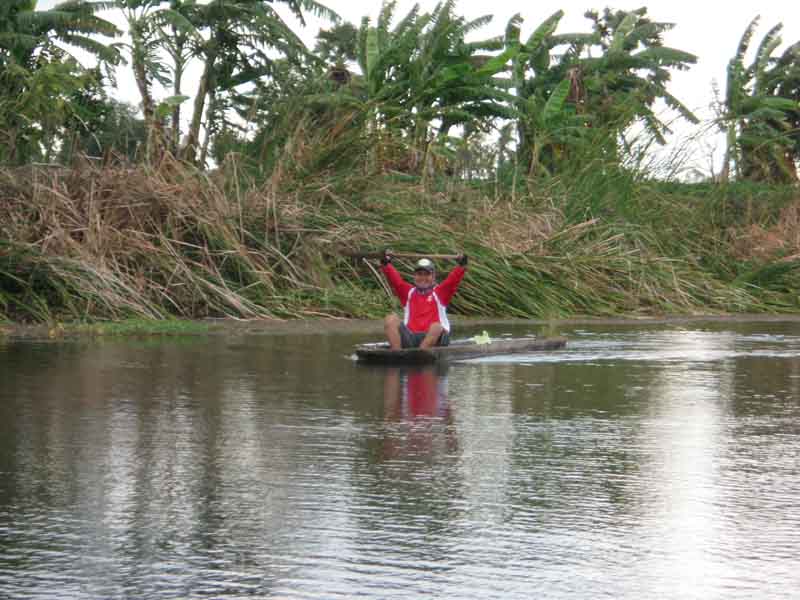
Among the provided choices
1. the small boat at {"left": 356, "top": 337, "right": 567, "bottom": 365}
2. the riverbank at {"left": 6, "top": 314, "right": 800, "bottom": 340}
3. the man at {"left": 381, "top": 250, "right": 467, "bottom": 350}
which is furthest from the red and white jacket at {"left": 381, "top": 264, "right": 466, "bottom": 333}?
the riverbank at {"left": 6, "top": 314, "right": 800, "bottom": 340}

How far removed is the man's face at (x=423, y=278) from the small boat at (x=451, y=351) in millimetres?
713

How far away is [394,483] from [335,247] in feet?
54.0

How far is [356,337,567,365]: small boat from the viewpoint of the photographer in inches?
590

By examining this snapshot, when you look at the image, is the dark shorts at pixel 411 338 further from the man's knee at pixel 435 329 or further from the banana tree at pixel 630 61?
the banana tree at pixel 630 61

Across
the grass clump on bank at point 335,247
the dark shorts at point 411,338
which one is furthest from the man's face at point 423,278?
the grass clump on bank at point 335,247

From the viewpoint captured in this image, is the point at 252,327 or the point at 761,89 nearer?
the point at 252,327

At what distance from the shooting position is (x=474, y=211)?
26453 mm

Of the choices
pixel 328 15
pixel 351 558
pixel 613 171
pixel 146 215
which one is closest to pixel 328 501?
pixel 351 558

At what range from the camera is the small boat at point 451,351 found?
15.0m

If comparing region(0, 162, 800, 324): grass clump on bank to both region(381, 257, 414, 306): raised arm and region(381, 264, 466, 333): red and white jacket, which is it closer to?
region(381, 257, 414, 306): raised arm

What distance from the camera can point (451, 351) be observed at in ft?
51.1

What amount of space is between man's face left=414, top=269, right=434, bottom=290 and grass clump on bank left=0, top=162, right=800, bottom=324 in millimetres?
4995

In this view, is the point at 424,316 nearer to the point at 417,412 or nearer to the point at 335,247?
the point at 417,412

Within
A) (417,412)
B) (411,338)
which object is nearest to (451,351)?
(411,338)
